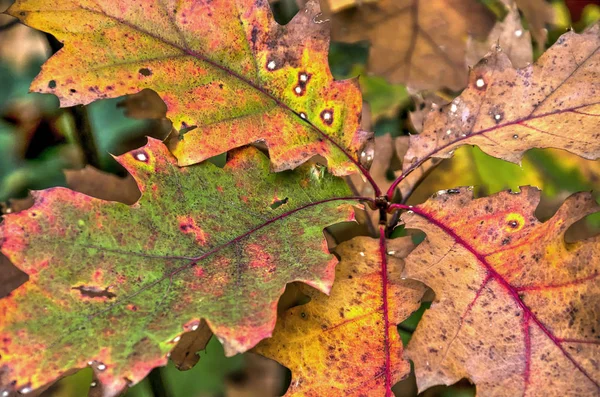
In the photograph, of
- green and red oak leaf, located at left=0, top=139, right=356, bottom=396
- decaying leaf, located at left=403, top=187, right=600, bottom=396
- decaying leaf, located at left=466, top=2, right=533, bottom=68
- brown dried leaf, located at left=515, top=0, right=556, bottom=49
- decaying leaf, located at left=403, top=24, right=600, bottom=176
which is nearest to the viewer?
green and red oak leaf, located at left=0, top=139, right=356, bottom=396

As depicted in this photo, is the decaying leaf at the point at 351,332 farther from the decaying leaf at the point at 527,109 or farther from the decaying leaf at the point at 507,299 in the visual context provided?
the decaying leaf at the point at 527,109

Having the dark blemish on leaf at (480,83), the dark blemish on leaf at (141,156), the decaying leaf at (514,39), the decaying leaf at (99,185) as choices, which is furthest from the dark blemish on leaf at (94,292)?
the decaying leaf at (514,39)

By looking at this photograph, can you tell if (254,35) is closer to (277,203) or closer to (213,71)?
(213,71)

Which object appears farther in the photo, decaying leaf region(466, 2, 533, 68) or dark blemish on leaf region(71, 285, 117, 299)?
decaying leaf region(466, 2, 533, 68)


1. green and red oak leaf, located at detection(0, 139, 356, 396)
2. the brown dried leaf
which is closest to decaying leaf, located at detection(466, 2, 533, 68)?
the brown dried leaf

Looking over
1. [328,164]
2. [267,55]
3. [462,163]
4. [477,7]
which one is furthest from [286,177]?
[477,7]

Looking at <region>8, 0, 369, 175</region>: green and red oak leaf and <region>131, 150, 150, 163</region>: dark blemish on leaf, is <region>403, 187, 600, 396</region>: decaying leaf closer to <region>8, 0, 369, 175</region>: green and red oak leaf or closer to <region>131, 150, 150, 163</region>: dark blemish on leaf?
<region>8, 0, 369, 175</region>: green and red oak leaf

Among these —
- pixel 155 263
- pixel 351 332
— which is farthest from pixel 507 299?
pixel 155 263
